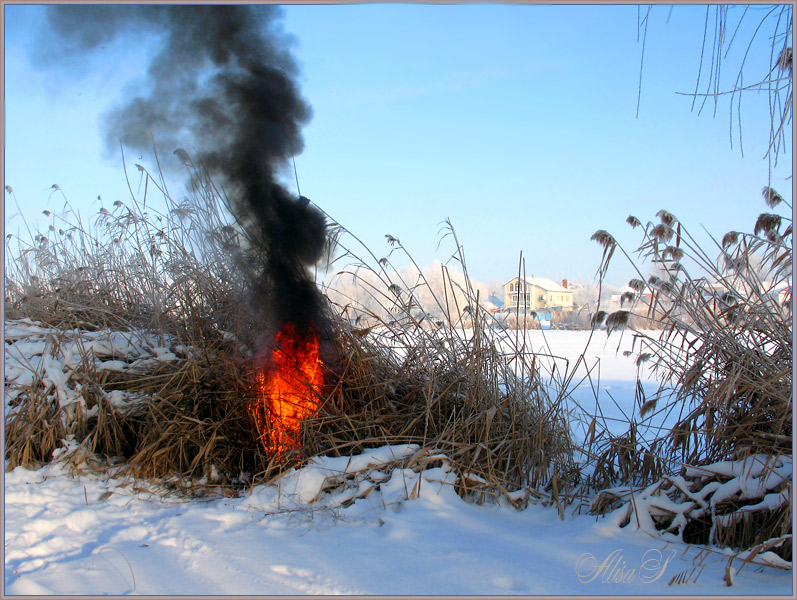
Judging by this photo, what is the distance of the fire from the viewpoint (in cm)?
325

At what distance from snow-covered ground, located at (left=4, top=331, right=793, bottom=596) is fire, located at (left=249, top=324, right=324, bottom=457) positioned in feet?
1.11

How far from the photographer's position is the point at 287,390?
3398mm

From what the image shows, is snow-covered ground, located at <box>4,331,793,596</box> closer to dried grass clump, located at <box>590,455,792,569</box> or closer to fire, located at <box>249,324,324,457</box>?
dried grass clump, located at <box>590,455,792,569</box>

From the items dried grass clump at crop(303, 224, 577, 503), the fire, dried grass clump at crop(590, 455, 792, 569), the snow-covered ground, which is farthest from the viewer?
the fire

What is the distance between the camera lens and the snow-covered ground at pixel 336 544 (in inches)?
78.5

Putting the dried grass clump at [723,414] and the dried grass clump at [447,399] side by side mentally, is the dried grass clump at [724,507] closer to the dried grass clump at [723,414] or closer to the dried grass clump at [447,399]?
the dried grass clump at [723,414]

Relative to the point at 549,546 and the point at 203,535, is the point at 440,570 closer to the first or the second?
the point at 549,546

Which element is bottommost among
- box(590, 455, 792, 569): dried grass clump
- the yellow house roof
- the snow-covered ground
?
the snow-covered ground

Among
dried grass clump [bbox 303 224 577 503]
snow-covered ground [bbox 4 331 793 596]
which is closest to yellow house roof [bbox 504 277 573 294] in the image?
dried grass clump [bbox 303 224 577 503]

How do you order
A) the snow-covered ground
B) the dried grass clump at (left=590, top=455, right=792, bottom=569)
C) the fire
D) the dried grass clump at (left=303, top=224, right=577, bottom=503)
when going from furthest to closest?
the fire
the dried grass clump at (left=303, top=224, right=577, bottom=503)
the dried grass clump at (left=590, top=455, right=792, bottom=569)
the snow-covered ground

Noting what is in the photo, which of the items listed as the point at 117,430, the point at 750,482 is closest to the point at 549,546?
the point at 750,482

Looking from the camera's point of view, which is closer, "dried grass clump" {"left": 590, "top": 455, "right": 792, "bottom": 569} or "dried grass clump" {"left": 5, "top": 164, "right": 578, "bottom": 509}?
"dried grass clump" {"left": 590, "top": 455, "right": 792, "bottom": 569}

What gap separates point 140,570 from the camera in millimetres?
2104

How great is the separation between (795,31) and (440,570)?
2.68 metres
